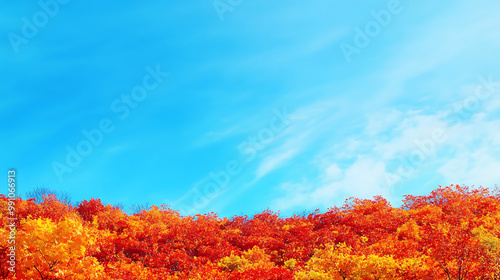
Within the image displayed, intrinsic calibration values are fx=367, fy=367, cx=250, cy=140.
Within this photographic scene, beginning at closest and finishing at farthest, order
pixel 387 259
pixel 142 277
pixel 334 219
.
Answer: pixel 387 259 → pixel 142 277 → pixel 334 219

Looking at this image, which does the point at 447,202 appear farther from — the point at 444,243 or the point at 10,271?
the point at 10,271

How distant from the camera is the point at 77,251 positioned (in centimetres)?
2019

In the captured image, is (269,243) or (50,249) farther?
(269,243)

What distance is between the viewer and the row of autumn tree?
62.2 feet

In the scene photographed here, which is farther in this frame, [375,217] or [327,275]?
[375,217]

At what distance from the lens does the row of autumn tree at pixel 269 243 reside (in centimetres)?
1897

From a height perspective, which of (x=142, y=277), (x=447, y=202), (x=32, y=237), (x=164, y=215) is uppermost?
(x=164, y=215)

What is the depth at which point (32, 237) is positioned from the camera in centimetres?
1948

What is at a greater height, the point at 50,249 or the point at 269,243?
the point at 269,243

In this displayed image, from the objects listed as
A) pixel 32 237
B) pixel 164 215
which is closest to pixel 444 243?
pixel 32 237

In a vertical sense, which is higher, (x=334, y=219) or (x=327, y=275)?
A: (x=334, y=219)

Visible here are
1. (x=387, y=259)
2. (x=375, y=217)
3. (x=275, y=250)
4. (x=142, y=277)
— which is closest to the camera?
(x=387, y=259)

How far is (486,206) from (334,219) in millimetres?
16875

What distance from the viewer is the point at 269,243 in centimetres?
3403
